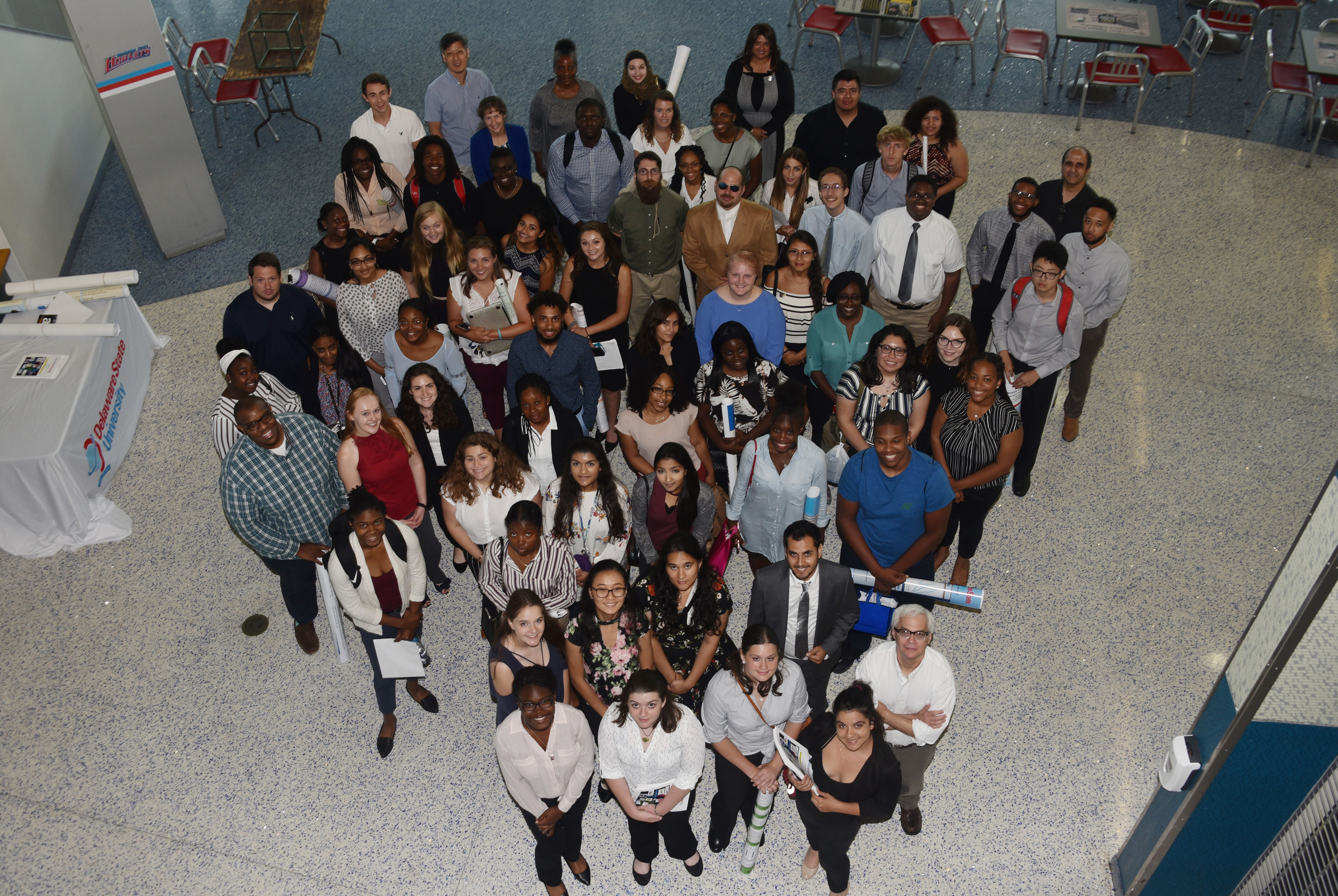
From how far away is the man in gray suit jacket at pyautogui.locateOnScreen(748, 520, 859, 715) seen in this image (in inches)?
164

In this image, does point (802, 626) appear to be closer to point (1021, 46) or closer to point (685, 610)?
point (685, 610)

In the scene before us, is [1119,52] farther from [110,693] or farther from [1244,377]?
[110,693]

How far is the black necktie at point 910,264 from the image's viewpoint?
570 cm

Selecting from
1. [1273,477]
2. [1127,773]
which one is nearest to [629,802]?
[1127,773]

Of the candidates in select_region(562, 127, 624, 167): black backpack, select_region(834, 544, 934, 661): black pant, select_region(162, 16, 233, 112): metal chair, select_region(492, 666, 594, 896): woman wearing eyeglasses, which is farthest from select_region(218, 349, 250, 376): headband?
select_region(162, 16, 233, 112): metal chair

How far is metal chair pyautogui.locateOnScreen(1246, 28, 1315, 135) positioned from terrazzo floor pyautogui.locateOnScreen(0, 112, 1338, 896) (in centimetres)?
269

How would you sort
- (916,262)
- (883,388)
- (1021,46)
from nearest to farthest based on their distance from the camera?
(883,388), (916,262), (1021,46)

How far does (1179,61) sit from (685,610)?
765 centimetres

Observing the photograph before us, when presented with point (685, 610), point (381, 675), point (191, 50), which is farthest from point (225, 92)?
point (685, 610)

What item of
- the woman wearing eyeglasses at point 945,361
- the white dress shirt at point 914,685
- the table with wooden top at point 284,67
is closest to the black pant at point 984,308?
the woman wearing eyeglasses at point 945,361

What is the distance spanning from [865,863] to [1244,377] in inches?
171

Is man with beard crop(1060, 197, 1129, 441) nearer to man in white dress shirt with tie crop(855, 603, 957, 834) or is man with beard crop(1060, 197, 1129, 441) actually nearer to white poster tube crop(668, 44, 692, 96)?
man in white dress shirt with tie crop(855, 603, 957, 834)

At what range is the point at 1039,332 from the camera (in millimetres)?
5477

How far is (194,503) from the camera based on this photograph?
6270 millimetres
